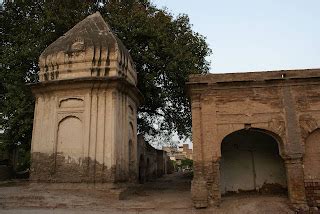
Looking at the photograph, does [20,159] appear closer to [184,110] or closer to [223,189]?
[184,110]

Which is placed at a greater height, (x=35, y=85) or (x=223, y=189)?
(x=35, y=85)

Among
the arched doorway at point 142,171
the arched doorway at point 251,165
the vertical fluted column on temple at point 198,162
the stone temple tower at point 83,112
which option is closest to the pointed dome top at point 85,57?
the stone temple tower at point 83,112

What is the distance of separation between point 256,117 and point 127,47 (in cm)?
1054

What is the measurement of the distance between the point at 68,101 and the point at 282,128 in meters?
8.96

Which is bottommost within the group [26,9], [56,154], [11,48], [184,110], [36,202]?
[36,202]

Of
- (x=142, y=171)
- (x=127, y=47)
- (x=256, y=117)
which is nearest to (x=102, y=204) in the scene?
(x=256, y=117)

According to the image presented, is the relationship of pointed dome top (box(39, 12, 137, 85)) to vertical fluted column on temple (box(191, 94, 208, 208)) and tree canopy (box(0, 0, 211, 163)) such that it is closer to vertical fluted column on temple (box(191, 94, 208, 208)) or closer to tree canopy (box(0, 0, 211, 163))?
tree canopy (box(0, 0, 211, 163))

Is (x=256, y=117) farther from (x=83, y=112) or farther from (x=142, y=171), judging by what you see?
(x=142, y=171)

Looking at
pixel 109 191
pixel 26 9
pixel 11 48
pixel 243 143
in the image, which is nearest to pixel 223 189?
pixel 243 143

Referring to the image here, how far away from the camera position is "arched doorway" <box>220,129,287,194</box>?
1375cm

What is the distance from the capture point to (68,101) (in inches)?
585

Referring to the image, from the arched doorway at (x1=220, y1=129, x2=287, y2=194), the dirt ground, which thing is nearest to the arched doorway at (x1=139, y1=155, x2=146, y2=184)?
the arched doorway at (x1=220, y1=129, x2=287, y2=194)

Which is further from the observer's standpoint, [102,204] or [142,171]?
[142,171]

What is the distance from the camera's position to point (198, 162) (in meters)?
11.5
